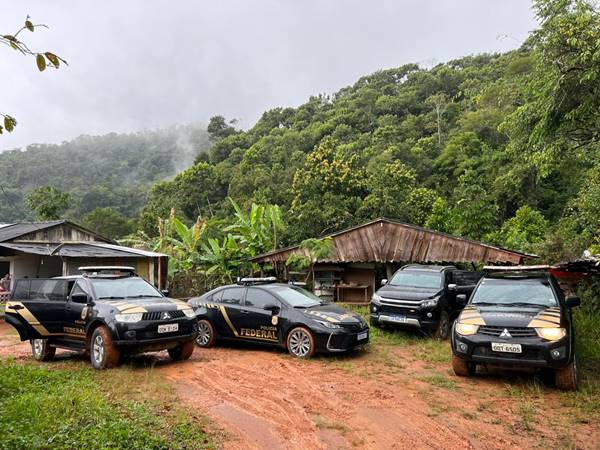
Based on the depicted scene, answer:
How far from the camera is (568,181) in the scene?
29391 millimetres

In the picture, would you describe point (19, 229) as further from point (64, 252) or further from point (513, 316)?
point (513, 316)

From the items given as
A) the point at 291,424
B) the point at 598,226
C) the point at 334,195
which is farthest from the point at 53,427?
the point at 334,195

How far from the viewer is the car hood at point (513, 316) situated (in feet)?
23.6

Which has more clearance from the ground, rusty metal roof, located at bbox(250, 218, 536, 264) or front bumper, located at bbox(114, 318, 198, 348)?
rusty metal roof, located at bbox(250, 218, 536, 264)

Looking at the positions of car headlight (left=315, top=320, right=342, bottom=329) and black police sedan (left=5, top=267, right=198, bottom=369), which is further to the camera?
car headlight (left=315, top=320, right=342, bottom=329)

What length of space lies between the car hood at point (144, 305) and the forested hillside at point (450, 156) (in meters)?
8.41

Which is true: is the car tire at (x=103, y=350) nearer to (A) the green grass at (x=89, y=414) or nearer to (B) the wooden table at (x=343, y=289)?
(A) the green grass at (x=89, y=414)

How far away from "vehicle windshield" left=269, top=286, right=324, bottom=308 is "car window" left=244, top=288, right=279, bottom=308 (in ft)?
0.61

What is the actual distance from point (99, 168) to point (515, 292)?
79.7m

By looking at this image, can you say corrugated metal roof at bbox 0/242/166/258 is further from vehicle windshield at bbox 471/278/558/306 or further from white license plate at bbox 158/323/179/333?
vehicle windshield at bbox 471/278/558/306

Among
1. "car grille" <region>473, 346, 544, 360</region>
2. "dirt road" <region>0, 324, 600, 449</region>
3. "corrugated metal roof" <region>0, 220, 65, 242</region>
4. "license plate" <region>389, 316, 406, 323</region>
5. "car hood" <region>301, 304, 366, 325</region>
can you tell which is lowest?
"dirt road" <region>0, 324, 600, 449</region>


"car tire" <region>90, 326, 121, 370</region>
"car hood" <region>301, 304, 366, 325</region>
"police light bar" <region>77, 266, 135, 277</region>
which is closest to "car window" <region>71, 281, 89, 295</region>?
"police light bar" <region>77, 266, 135, 277</region>

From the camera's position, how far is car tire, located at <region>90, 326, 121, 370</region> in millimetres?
8094

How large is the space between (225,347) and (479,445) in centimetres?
649
